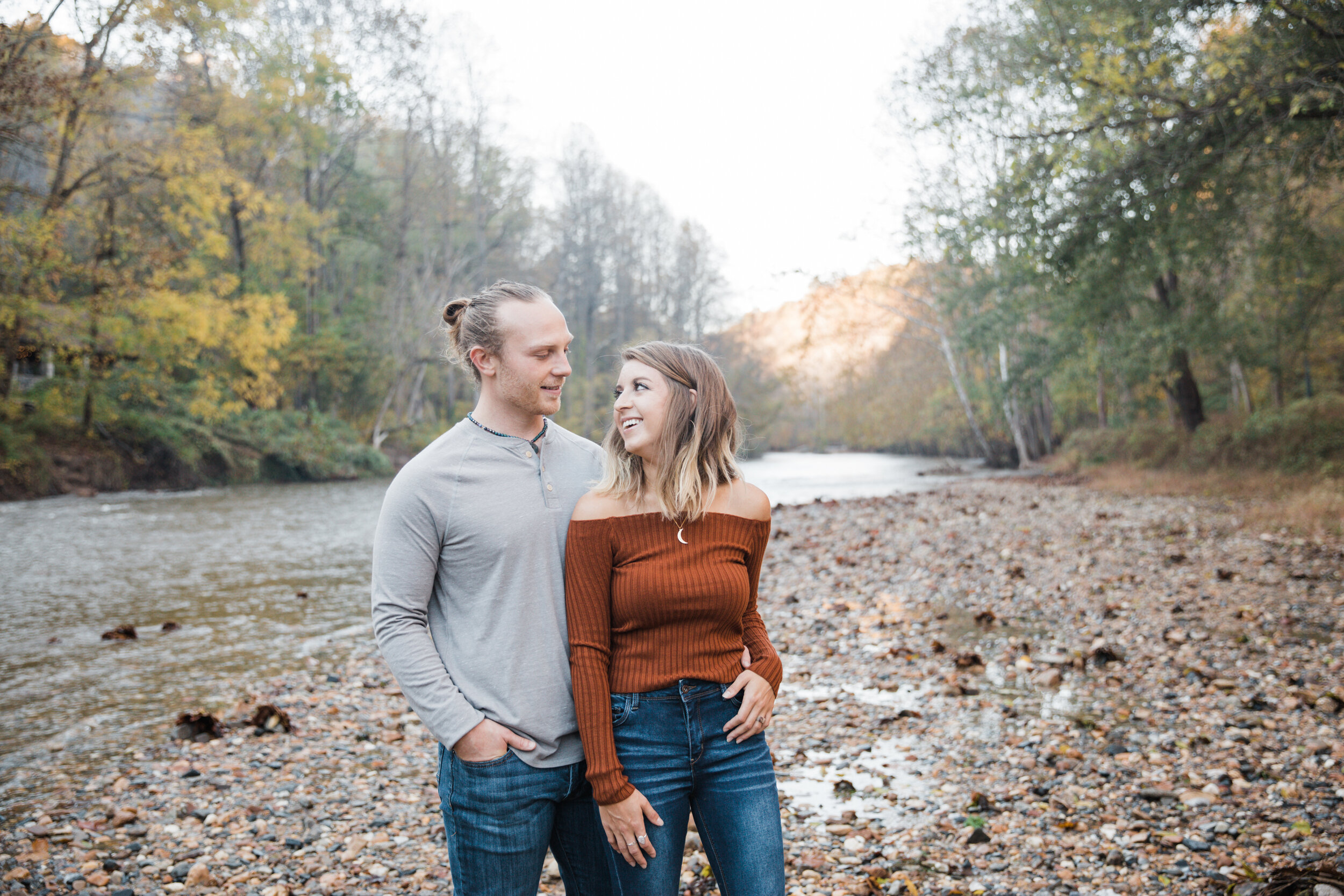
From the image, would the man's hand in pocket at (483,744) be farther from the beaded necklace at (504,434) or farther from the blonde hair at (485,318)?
the blonde hair at (485,318)

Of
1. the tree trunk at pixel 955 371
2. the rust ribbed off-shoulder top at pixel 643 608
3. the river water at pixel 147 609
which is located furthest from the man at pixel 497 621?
the tree trunk at pixel 955 371

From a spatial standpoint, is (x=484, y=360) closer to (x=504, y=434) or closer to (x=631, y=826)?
(x=504, y=434)

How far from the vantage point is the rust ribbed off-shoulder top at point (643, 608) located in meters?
2.19

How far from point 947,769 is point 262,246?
30.6 meters

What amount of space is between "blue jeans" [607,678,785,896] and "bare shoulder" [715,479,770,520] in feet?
1.63

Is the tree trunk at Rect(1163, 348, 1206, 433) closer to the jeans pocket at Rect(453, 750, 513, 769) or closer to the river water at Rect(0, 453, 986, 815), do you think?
the river water at Rect(0, 453, 986, 815)

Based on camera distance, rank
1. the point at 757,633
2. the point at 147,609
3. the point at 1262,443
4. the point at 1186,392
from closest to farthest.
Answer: the point at 757,633 < the point at 147,609 < the point at 1262,443 < the point at 1186,392

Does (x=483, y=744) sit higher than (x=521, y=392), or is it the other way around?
(x=521, y=392)

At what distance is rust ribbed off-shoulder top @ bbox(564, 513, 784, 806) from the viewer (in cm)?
219

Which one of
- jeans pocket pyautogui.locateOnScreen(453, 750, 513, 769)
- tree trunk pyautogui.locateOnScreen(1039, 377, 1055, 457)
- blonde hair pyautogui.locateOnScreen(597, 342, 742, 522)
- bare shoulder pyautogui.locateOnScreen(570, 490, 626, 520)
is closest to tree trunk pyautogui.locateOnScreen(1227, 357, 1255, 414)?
tree trunk pyautogui.locateOnScreen(1039, 377, 1055, 457)

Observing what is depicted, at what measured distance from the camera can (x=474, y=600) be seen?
2238mm

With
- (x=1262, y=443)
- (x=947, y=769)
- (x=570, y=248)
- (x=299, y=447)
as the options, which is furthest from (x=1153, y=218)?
(x=570, y=248)

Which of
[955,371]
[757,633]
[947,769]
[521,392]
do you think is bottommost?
[947,769]

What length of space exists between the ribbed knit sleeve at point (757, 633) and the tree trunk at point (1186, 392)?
21.1 meters
